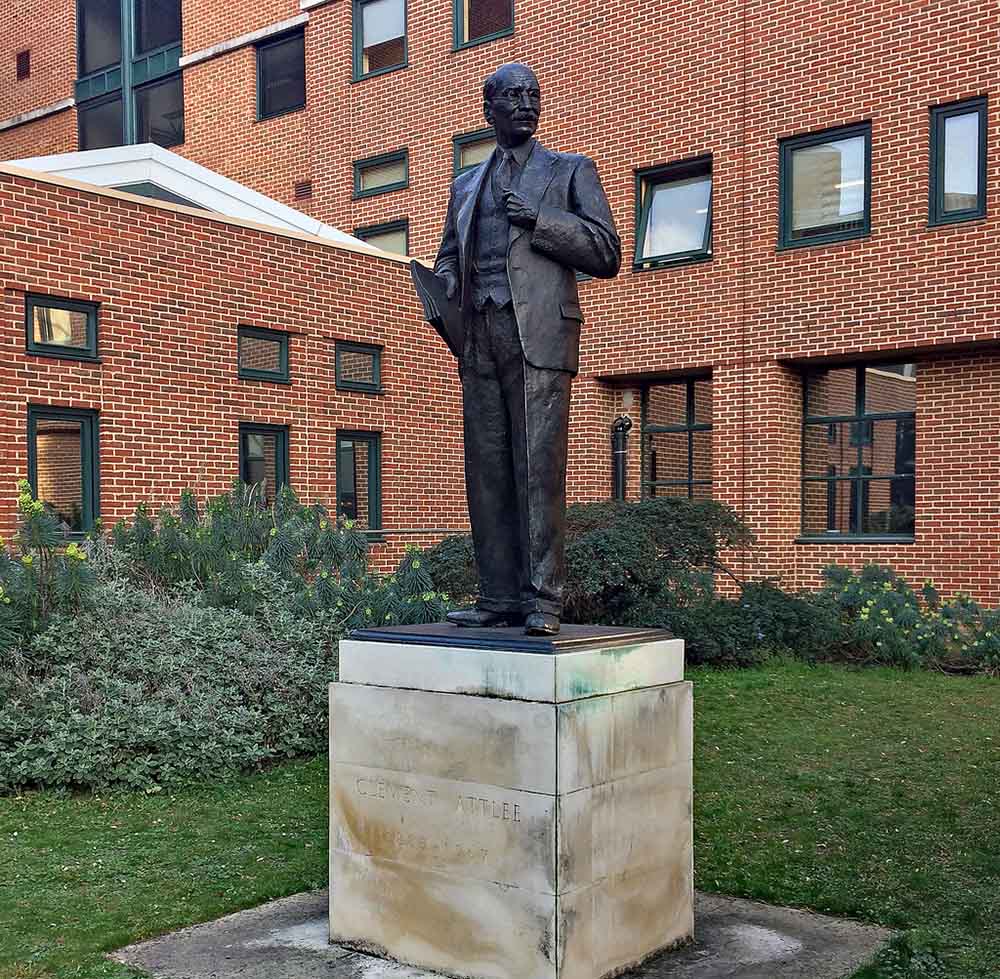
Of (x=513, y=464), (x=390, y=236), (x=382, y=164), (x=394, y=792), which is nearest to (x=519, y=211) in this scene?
(x=513, y=464)

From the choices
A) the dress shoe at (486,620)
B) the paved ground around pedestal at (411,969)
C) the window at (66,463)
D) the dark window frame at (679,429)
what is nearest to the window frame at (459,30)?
the dark window frame at (679,429)

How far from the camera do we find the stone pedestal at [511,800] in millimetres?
4465

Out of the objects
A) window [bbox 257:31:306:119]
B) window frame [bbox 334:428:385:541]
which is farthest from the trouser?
window [bbox 257:31:306:119]

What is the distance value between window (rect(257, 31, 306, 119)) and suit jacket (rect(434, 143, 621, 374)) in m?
18.3

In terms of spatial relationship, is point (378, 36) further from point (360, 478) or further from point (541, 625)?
point (541, 625)

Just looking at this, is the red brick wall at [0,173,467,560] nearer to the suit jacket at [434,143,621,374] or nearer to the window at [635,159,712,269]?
the window at [635,159,712,269]

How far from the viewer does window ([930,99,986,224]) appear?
14266mm

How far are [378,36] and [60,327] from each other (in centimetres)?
1013

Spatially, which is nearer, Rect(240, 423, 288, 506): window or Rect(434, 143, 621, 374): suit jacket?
Rect(434, 143, 621, 374): suit jacket

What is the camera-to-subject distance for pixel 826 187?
15.6 m

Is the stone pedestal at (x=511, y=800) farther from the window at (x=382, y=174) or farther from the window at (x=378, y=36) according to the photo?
the window at (x=378, y=36)

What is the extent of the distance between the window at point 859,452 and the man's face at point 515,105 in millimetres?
11194

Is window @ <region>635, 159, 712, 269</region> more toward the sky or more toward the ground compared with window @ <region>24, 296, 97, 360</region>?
more toward the sky

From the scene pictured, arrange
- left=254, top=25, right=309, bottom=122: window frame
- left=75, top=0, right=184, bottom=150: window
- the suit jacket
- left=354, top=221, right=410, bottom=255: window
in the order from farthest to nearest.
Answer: left=75, top=0, right=184, bottom=150: window, left=254, top=25, right=309, bottom=122: window frame, left=354, top=221, right=410, bottom=255: window, the suit jacket
